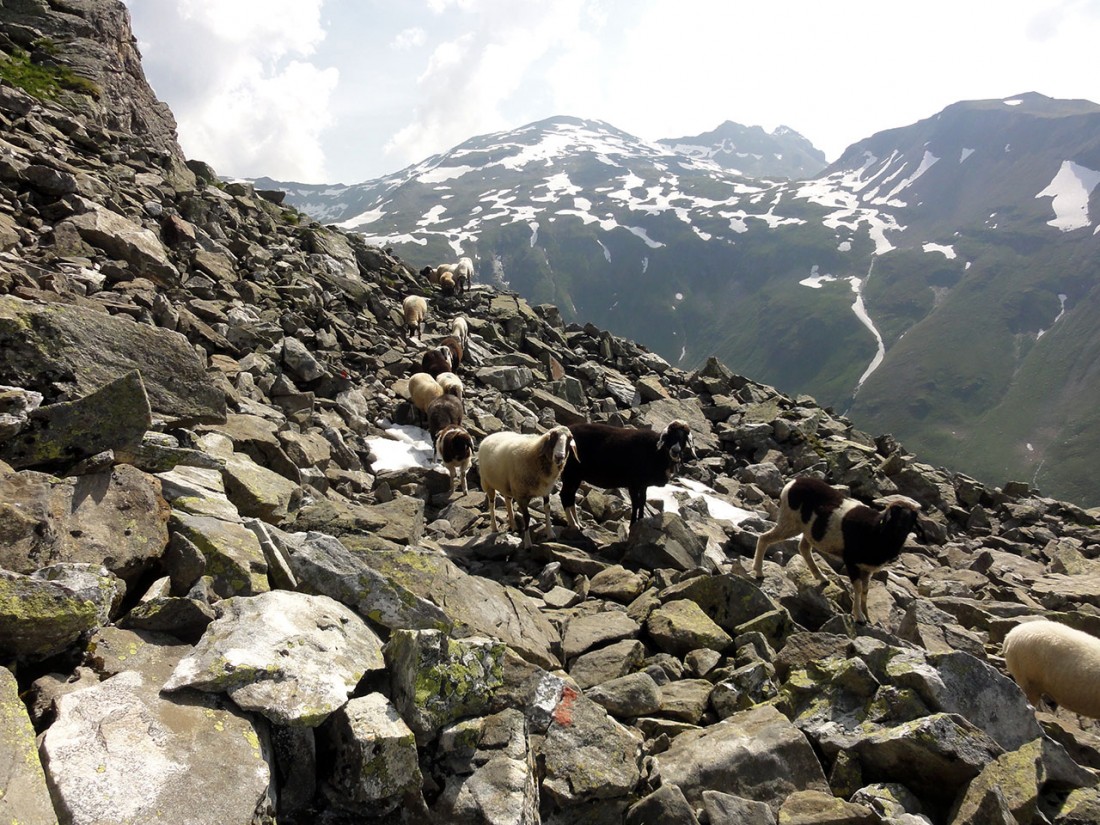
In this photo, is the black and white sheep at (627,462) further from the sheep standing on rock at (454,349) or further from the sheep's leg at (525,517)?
the sheep standing on rock at (454,349)

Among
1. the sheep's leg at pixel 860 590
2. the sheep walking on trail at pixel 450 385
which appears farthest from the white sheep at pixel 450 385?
the sheep's leg at pixel 860 590

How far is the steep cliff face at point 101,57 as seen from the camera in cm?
3234

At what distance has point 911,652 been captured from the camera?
26.1ft

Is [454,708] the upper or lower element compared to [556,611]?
upper

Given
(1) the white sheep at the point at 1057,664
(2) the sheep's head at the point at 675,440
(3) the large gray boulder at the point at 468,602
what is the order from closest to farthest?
(3) the large gray boulder at the point at 468,602 < (1) the white sheep at the point at 1057,664 < (2) the sheep's head at the point at 675,440

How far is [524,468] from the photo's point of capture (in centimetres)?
1373

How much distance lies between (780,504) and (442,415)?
1010 cm

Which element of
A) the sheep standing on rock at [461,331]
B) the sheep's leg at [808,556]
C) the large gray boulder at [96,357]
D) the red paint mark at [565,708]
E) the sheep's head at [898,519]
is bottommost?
the sheep's leg at [808,556]

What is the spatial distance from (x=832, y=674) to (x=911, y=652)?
3.48 ft

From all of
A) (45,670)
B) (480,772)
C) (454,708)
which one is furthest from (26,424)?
(480,772)

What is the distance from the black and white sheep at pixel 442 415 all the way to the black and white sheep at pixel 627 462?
511 cm

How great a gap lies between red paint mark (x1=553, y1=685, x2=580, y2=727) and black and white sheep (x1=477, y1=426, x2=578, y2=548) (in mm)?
6558

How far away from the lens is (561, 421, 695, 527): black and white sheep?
15312 millimetres

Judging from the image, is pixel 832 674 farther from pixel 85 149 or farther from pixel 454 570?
pixel 85 149
